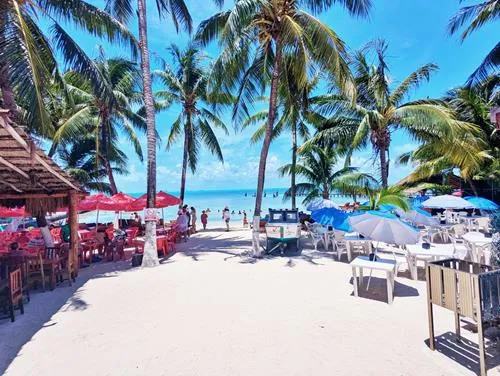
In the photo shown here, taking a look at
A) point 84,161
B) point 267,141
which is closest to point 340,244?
point 267,141

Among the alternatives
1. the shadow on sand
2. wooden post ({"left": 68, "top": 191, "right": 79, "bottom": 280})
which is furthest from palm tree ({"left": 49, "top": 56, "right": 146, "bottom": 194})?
the shadow on sand

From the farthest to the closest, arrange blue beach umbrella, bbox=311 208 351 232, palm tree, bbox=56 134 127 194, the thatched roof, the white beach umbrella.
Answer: palm tree, bbox=56 134 127 194 < the white beach umbrella < blue beach umbrella, bbox=311 208 351 232 < the thatched roof

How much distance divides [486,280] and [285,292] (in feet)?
Result: 12.0

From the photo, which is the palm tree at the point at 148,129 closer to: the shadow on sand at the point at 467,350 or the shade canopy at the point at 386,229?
the shade canopy at the point at 386,229

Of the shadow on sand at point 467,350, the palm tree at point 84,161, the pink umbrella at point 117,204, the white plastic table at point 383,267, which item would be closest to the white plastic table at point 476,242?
the white plastic table at point 383,267

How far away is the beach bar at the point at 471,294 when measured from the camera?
328cm

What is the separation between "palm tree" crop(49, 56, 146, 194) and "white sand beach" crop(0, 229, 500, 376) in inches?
420

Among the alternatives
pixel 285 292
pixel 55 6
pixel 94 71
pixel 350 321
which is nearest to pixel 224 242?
pixel 285 292

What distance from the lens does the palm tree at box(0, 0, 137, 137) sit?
6.27 meters

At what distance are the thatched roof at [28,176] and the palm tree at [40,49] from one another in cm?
106

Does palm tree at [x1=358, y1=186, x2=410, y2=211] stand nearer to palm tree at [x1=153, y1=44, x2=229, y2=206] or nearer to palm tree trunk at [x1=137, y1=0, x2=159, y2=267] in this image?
palm tree trunk at [x1=137, y1=0, x2=159, y2=267]

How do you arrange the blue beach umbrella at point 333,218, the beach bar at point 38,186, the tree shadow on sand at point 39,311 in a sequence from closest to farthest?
1. the tree shadow on sand at point 39,311
2. the beach bar at point 38,186
3. the blue beach umbrella at point 333,218

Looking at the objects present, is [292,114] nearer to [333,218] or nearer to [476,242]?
[333,218]

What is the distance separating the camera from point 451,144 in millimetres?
12328
